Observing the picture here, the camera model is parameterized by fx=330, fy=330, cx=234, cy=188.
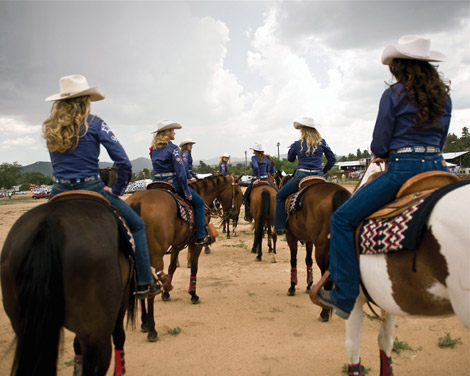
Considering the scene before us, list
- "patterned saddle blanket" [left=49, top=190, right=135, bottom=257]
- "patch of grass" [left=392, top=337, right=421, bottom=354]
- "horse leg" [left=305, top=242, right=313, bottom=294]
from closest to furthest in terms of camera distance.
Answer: "patterned saddle blanket" [left=49, top=190, right=135, bottom=257] < "patch of grass" [left=392, top=337, right=421, bottom=354] < "horse leg" [left=305, top=242, right=313, bottom=294]

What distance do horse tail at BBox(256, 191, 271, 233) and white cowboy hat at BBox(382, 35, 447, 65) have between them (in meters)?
6.91

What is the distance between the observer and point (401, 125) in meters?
2.69

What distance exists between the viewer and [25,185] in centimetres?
9138

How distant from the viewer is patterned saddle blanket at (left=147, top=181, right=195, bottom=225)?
552 centimetres

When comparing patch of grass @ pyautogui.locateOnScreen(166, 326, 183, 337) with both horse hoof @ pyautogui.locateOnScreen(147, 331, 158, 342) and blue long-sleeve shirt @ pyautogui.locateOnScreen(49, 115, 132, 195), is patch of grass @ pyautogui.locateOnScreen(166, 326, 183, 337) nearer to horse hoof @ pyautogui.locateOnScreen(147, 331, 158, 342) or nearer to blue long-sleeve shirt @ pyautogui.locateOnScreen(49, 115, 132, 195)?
horse hoof @ pyautogui.locateOnScreen(147, 331, 158, 342)

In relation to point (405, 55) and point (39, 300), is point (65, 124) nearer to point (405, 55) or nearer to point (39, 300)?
point (39, 300)

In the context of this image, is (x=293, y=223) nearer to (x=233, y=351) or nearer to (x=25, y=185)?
(x=233, y=351)

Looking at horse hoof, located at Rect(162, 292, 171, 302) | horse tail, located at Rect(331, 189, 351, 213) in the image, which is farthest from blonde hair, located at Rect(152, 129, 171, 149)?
horse hoof, located at Rect(162, 292, 171, 302)

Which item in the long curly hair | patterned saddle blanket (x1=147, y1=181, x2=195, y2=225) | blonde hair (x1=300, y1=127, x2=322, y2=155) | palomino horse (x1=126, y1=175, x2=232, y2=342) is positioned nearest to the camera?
the long curly hair

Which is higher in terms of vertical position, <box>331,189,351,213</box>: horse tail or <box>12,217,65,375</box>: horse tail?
<box>331,189,351,213</box>: horse tail

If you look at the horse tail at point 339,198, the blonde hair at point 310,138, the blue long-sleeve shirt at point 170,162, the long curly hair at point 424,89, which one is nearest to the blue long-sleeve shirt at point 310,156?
the blonde hair at point 310,138

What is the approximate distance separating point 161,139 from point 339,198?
3.14 meters

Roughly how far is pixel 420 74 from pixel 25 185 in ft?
351

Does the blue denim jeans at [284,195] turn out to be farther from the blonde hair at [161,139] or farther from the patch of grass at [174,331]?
the patch of grass at [174,331]
